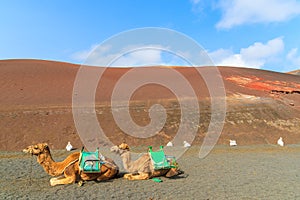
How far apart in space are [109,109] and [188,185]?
18917mm

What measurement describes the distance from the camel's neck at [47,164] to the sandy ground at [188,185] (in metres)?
0.51

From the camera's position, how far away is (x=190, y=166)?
47.9 ft

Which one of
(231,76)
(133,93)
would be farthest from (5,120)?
(231,76)

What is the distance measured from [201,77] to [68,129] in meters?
31.1

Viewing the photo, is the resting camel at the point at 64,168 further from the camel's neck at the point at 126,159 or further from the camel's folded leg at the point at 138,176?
the camel's neck at the point at 126,159

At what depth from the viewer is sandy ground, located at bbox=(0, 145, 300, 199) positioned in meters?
8.96

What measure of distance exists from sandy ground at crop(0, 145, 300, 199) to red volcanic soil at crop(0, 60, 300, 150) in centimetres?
817

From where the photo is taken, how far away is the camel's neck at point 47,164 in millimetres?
10398

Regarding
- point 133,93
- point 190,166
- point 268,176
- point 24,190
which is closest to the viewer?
point 24,190

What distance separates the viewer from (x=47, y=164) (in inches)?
411

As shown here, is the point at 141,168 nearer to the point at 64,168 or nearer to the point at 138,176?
the point at 138,176

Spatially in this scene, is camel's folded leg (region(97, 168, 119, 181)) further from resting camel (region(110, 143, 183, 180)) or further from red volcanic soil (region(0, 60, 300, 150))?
red volcanic soil (region(0, 60, 300, 150))

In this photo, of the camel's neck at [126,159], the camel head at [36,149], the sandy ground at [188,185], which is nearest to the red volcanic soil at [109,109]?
the sandy ground at [188,185]

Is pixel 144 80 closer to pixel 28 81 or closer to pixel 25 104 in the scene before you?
pixel 28 81
